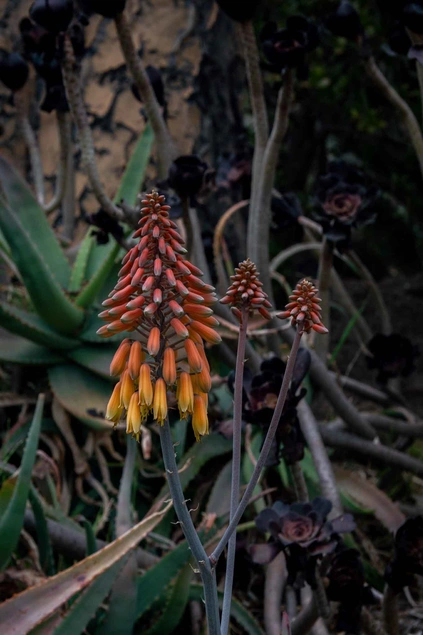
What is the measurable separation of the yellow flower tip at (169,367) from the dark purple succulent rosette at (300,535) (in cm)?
56

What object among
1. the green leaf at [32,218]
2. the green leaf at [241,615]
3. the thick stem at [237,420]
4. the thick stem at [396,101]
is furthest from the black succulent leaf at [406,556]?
the green leaf at [32,218]

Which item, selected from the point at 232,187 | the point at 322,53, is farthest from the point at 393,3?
the point at 322,53

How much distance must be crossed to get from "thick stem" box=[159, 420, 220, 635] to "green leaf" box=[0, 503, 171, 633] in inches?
14.3

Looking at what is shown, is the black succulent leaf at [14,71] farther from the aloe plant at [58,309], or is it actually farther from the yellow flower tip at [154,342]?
the yellow flower tip at [154,342]

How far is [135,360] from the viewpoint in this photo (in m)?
0.76

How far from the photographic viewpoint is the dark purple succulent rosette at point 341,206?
1.63 metres

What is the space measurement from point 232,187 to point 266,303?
1373mm

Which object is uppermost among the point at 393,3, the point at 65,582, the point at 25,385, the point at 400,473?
the point at 393,3

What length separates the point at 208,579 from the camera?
0.80m

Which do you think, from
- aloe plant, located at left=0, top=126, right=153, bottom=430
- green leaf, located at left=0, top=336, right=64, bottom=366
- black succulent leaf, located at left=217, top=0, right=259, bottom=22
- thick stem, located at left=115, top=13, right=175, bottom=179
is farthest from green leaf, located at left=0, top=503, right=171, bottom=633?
black succulent leaf, located at left=217, top=0, right=259, bottom=22

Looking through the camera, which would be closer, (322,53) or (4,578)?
(4,578)

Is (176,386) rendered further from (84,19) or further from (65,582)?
(84,19)

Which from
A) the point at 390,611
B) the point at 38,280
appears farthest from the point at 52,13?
the point at 390,611

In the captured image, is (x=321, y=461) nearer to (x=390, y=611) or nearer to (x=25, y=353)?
(x=390, y=611)
